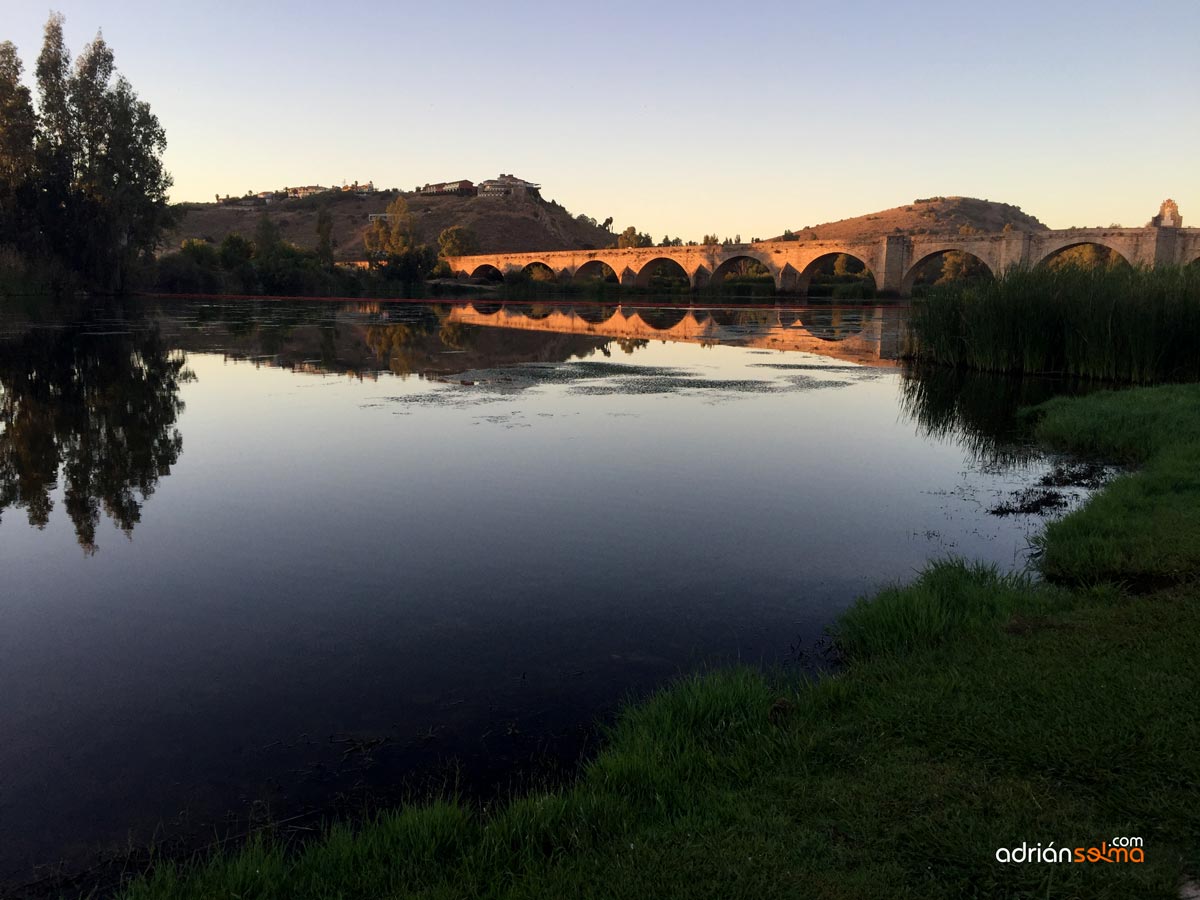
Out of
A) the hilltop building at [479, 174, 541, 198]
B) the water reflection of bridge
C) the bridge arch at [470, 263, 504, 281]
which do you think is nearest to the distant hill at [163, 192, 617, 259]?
the hilltop building at [479, 174, 541, 198]

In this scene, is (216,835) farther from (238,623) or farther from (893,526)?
(893,526)

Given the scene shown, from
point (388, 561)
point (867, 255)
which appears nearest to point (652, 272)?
point (867, 255)

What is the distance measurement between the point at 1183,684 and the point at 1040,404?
1144cm

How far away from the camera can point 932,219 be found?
165 metres

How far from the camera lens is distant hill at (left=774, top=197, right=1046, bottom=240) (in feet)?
533

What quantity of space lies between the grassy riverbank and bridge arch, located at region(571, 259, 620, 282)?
92625 millimetres

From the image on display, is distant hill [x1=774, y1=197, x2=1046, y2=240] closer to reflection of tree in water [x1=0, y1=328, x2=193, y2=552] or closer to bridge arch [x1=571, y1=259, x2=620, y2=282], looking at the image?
bridge arch [x1=571, y1=259, x2=620, y2=282]

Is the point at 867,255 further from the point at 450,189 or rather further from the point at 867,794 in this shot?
the point at 450,189

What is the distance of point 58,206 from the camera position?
46.7 meters

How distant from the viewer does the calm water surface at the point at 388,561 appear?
3742mm

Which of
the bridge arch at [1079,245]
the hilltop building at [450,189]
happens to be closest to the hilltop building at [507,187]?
the hilltop building at [450,189]

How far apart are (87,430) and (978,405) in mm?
14290

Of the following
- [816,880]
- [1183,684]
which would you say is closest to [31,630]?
[816,880]

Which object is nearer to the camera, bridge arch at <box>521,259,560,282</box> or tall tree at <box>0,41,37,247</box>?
tall tree at <box>0,41,37,247</box>
